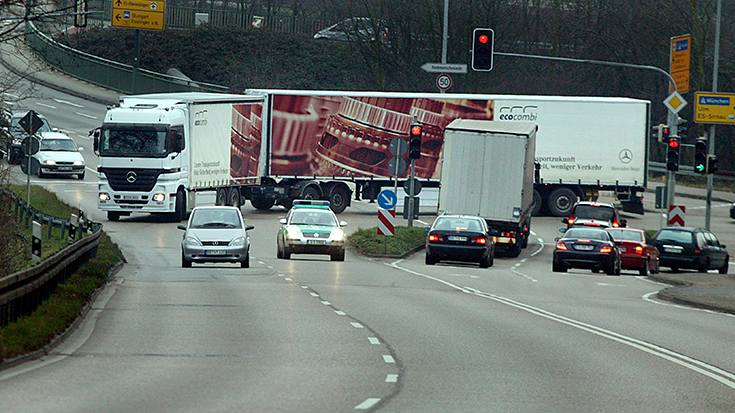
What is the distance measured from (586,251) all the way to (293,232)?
7.66m

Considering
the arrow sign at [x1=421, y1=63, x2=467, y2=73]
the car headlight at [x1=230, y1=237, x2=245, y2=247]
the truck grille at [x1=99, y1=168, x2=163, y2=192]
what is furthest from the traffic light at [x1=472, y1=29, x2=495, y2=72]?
the truck grille at [x1=99, y1=168, x2=163, y2=192]

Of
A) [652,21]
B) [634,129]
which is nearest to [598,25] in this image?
[652,21]

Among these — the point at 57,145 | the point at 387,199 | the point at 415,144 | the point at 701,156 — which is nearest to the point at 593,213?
the point at 701,156

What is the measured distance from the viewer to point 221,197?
40438 mm

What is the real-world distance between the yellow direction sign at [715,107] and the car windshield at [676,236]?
23.3 ft

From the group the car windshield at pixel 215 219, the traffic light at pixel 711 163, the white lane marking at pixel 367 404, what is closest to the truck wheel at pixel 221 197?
the car windshield at pixel 215 219

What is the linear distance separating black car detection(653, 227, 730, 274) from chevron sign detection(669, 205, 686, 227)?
220 centimetres

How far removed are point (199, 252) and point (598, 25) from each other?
4419 cm

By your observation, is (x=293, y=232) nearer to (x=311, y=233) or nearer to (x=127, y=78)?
(x=311, y=233)

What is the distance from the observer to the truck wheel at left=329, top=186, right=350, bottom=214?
43.7 meters

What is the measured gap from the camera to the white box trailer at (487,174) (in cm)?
3291

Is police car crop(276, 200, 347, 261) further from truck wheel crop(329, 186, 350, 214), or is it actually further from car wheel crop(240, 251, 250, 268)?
truck wheel crop(329, 186, 350, 214)

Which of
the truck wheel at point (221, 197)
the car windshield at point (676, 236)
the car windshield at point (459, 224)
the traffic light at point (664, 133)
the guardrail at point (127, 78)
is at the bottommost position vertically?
the car windshield at point (676, 236)

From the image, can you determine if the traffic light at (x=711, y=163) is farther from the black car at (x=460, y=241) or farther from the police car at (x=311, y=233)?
the police car at (x=311, y=233)
